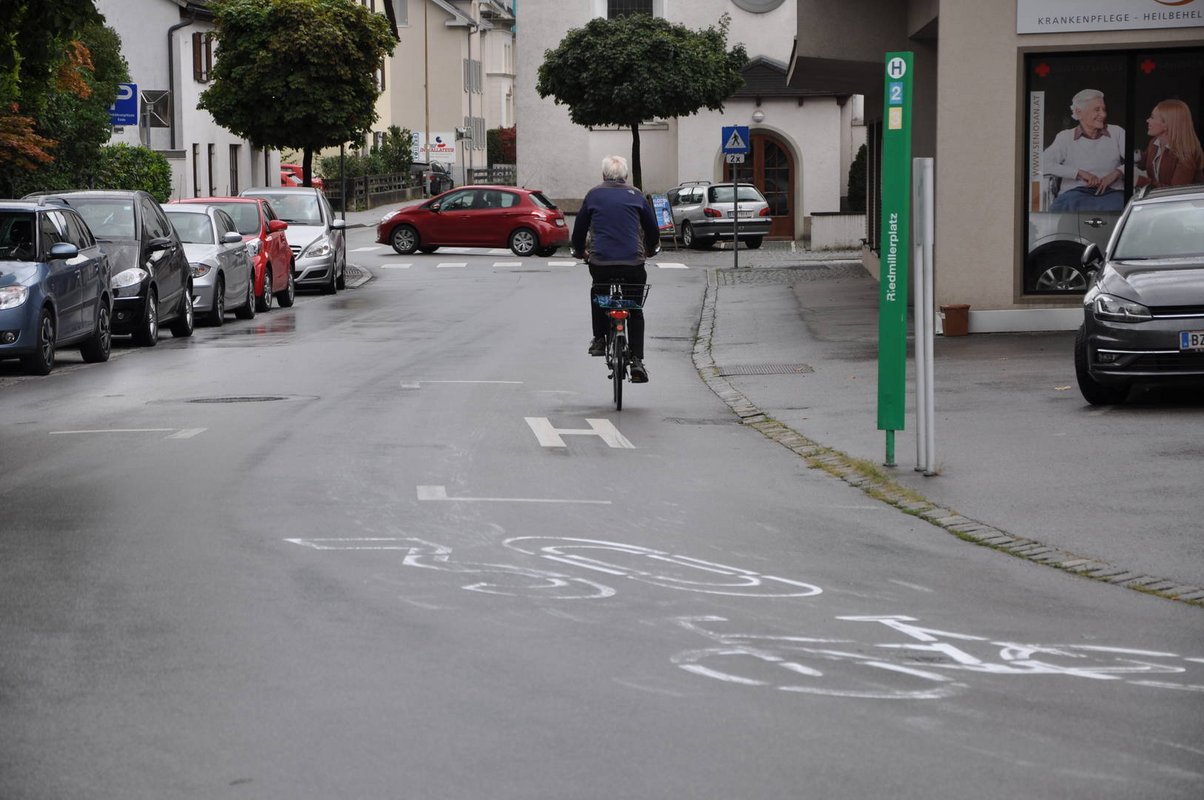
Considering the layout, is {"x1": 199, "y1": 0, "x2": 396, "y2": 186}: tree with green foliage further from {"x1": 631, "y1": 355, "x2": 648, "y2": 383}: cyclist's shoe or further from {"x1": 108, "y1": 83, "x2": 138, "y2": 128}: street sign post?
{"x1": 631, "y1": 355, "x2": 648, "y2": 383}: cyclist's shoe

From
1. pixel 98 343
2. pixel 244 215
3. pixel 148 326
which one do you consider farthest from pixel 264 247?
pixel 98 343

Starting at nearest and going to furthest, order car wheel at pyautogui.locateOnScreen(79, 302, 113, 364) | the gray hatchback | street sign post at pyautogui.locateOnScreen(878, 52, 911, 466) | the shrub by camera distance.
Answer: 1. street sign post at pyautogui.locateOnScreen(878, 52, 911, 466)
2. car wheel at pyautogui.locateOnScreen(79, 302, 113, 364)
3. the shrub
4. the gray hatchback

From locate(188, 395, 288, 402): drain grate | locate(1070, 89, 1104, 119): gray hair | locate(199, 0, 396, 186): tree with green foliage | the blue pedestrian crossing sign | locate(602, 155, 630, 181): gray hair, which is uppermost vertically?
locate(199, 0, 396, 186): tree with green foliage

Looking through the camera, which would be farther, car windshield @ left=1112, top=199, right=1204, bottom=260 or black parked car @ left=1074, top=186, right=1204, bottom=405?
car windshield @ left=1112, top=199, right=1204, bottom=260

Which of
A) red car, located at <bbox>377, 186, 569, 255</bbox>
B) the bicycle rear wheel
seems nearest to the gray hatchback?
red car, located at <bbox>377, 186, 569, 255</bbox>

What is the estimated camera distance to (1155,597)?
7.59 meters

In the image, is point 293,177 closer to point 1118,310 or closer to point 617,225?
point 617,225

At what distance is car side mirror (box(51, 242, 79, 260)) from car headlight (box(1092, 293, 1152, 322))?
9648mm

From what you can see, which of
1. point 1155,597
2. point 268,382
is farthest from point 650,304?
point 1155,597

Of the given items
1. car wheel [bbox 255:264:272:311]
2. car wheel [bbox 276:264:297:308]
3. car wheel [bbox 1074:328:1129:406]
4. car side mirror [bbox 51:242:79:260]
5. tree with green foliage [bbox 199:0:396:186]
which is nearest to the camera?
car wheel [bbox 1074:328:1129:406]

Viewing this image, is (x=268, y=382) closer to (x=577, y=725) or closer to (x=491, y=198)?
(x=577, y=725)

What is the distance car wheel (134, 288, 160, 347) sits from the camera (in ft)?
68.8

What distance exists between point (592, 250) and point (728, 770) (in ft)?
32.1

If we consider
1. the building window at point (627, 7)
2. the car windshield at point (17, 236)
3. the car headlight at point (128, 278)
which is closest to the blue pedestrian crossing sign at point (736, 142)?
the car headlight at point (128, 278)
